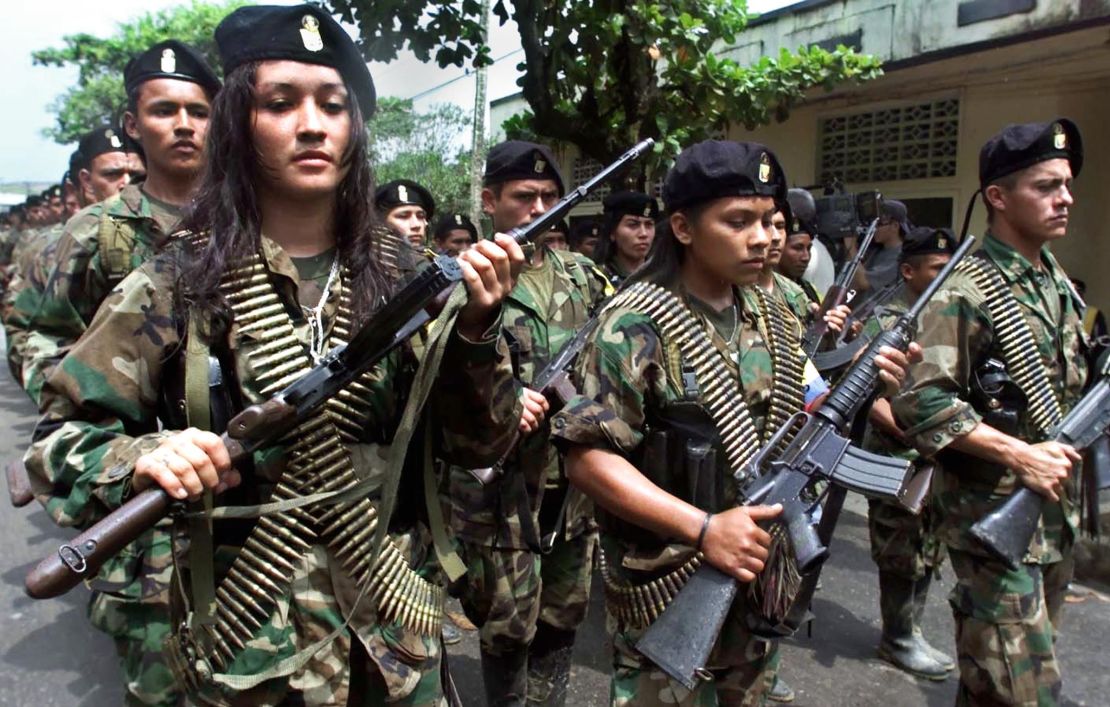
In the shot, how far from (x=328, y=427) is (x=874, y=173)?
1008cm

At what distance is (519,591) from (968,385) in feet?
6.56

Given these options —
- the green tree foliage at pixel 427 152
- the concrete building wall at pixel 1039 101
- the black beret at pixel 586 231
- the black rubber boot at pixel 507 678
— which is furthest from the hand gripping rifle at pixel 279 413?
the green tree foliage at pixel 427 152

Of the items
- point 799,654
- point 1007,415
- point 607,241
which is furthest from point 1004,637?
point 607,241

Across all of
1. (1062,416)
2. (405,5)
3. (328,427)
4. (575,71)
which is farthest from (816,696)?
(405,5)

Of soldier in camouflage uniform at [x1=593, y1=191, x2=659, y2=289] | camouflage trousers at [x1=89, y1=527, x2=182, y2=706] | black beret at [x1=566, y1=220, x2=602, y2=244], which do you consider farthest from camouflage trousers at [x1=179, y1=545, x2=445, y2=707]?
black beret at [x1=566, y1=220, x2=602, y2=244]

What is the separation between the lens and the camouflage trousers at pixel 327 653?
1.84 m

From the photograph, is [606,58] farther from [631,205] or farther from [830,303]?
[830,303]

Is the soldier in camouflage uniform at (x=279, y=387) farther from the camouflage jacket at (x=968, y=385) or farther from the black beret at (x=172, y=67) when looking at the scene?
the black beret at (x=172, y=67)

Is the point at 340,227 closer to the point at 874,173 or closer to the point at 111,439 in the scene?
the point at 111,439

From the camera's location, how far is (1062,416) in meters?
3.38

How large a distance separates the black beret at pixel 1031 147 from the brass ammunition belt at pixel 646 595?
2176mm

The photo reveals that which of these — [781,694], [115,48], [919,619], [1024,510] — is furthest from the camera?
[115,48]

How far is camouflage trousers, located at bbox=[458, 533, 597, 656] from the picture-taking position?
12.1ft

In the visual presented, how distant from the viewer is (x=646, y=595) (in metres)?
2.64
